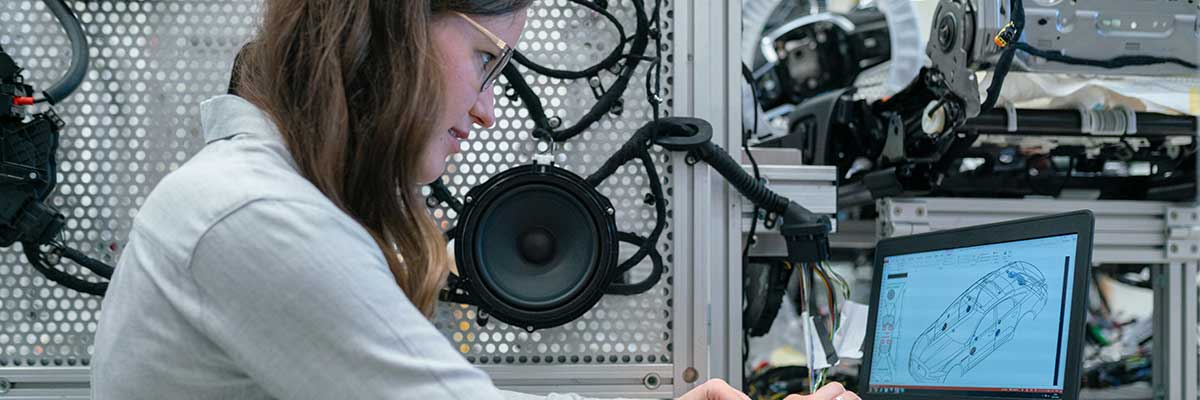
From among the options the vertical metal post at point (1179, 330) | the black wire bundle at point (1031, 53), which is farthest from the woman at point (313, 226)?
the vertical metal post at point (1179, 330)

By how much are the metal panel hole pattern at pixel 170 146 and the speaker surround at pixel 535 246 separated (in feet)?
0.27

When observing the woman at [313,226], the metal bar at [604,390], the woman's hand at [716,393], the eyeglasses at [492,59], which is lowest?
the metal bar at [604,390]

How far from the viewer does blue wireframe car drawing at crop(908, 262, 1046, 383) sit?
3.71ft

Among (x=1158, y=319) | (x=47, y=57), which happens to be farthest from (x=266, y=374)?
(x=1158, y=319)

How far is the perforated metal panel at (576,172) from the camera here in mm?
1472

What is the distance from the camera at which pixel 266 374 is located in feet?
2.25

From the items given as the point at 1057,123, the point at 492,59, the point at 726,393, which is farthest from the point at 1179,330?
the point at 492,59

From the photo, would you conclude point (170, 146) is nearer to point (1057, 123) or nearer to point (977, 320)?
point (977, 320)

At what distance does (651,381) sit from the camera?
4.82ft

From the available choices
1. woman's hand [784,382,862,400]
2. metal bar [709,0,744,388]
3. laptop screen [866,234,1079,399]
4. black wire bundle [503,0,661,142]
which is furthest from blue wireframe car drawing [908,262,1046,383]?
black wire bundle [503,0,661,142]

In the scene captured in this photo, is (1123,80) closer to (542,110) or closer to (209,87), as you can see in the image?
(542,110)

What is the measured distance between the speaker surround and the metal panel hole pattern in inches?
3.2

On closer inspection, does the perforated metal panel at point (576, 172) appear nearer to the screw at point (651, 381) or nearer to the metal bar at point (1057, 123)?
the screw at point (651, 381)

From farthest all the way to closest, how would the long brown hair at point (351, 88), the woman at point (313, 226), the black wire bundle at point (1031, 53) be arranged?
the black wire bundle at point (1031, 53)
the long brown hair at point (351, 88)
the woman at point (313, 226)
